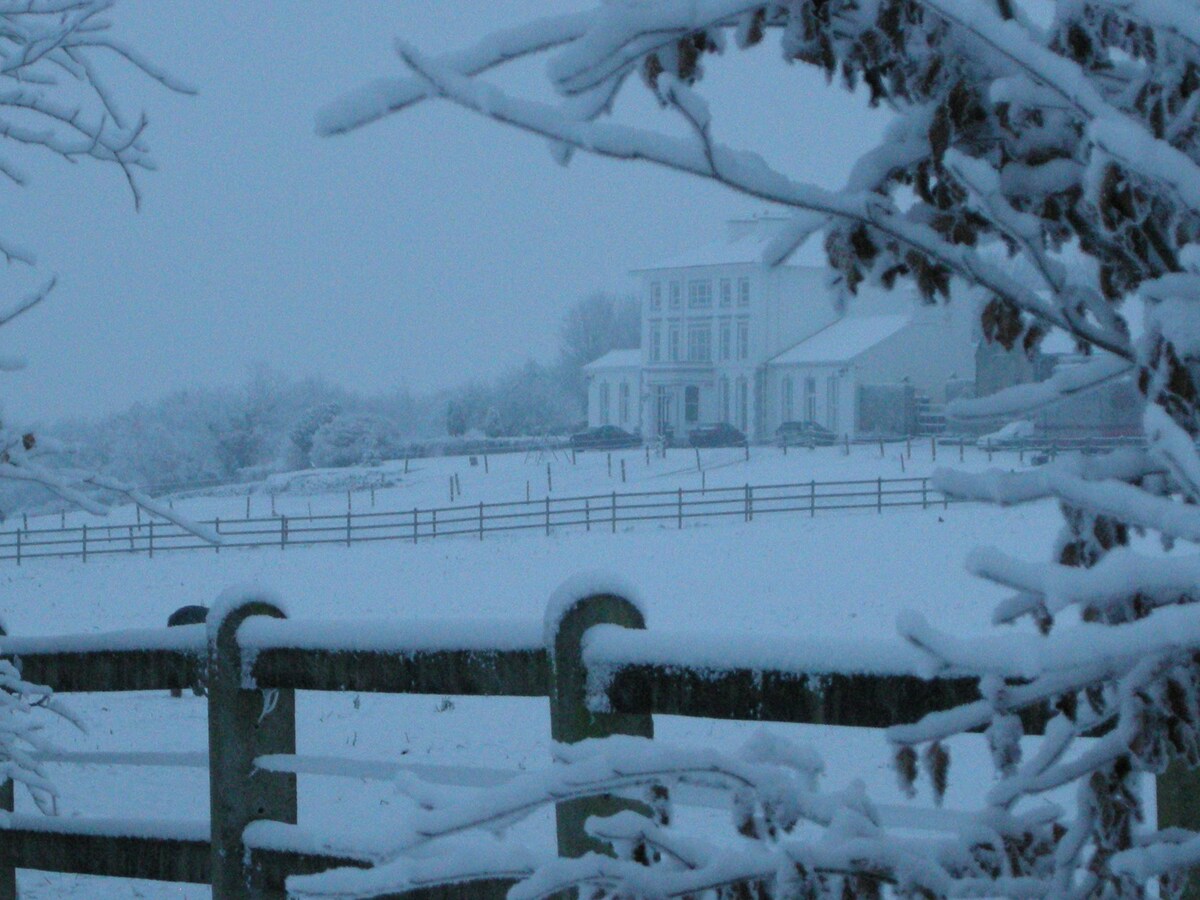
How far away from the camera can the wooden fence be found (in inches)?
81.3

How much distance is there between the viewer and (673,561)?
27453mm

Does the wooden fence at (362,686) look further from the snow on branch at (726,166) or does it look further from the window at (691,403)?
the window at (691,403)

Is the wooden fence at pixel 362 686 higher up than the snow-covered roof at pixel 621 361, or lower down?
lower down

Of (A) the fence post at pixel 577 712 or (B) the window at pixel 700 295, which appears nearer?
(A) the fence post at pixel 577 712

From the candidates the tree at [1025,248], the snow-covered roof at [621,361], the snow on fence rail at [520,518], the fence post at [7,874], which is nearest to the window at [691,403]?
the snow-covered roof at [621,361]

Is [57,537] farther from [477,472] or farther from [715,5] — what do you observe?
[715,5]

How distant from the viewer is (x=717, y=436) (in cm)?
5278

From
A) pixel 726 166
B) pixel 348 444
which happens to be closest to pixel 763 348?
pixel 348 444

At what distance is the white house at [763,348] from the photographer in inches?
1930

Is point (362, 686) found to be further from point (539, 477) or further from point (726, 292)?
point (726, 292)

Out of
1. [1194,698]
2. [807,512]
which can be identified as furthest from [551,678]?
[807,512]

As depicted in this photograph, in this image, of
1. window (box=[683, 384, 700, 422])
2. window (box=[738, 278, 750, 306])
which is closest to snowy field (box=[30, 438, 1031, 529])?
window (box=[683, 384, 700, 422])

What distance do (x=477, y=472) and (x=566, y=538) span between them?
60.0 ft

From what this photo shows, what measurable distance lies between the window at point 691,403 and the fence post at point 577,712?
5468cm
